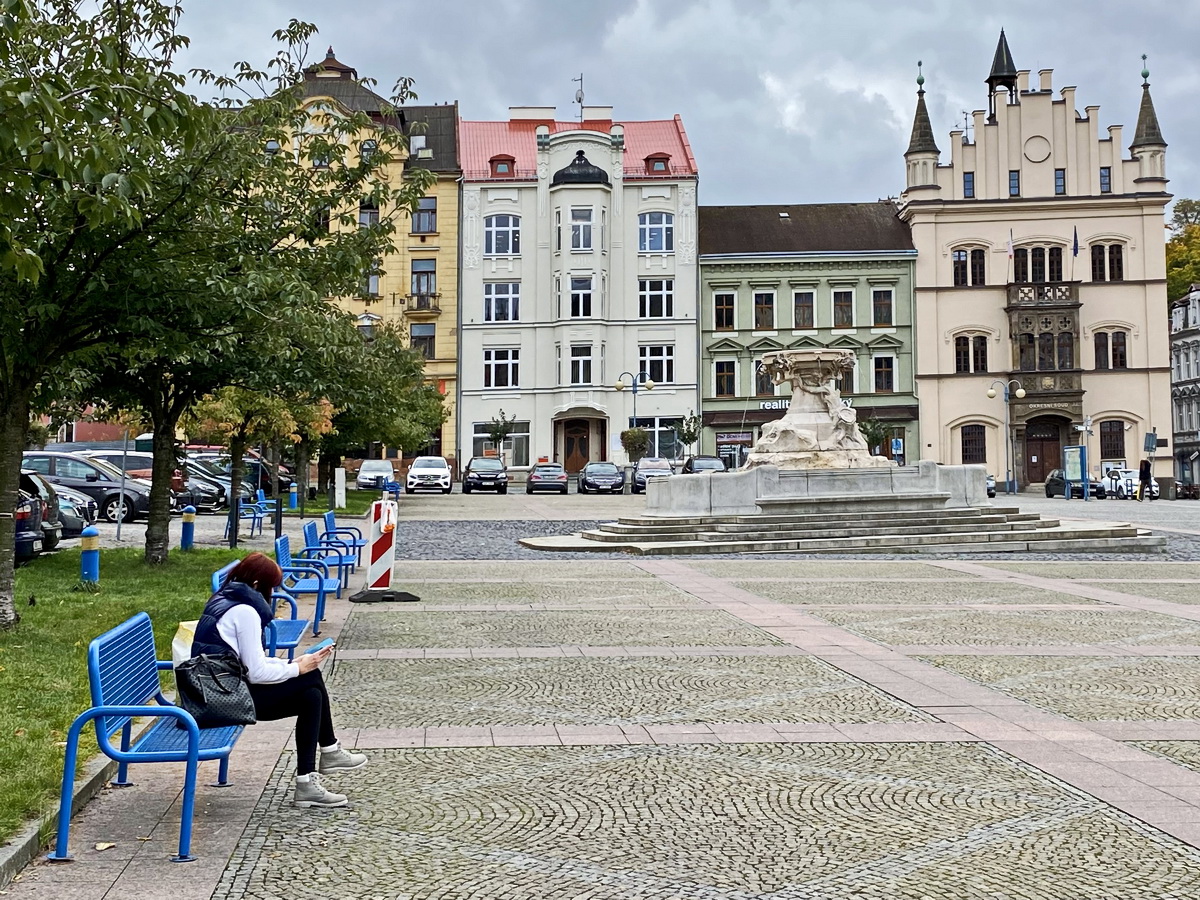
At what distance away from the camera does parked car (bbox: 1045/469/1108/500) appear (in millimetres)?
57562

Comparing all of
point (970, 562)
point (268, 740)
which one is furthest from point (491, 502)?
point (268, 740)

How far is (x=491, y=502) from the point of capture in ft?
156

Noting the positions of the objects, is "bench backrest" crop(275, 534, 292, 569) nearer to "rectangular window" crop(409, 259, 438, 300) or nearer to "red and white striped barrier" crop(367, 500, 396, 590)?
"red and white striped barrier" crop(367, 500, 396, 590)

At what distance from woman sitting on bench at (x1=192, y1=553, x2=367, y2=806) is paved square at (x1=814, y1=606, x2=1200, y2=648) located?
6679 mm

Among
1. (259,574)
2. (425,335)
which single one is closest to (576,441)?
(425,335)

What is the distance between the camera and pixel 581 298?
221 feet

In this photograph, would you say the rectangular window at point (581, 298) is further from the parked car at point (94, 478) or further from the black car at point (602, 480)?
the parked car at point (94, 478)

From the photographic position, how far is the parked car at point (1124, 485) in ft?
188

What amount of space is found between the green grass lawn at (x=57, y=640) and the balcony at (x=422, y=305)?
48163 mm

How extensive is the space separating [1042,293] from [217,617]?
65.4 metres

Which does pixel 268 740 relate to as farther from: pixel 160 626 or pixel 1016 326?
pixel 1016 326

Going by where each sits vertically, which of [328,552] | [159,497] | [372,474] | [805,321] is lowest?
[328,552]

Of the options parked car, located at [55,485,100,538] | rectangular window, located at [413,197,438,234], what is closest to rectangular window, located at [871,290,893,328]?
rectangular window, located at [413,197,438,234]

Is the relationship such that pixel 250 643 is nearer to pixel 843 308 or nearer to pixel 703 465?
pixel 703 465
